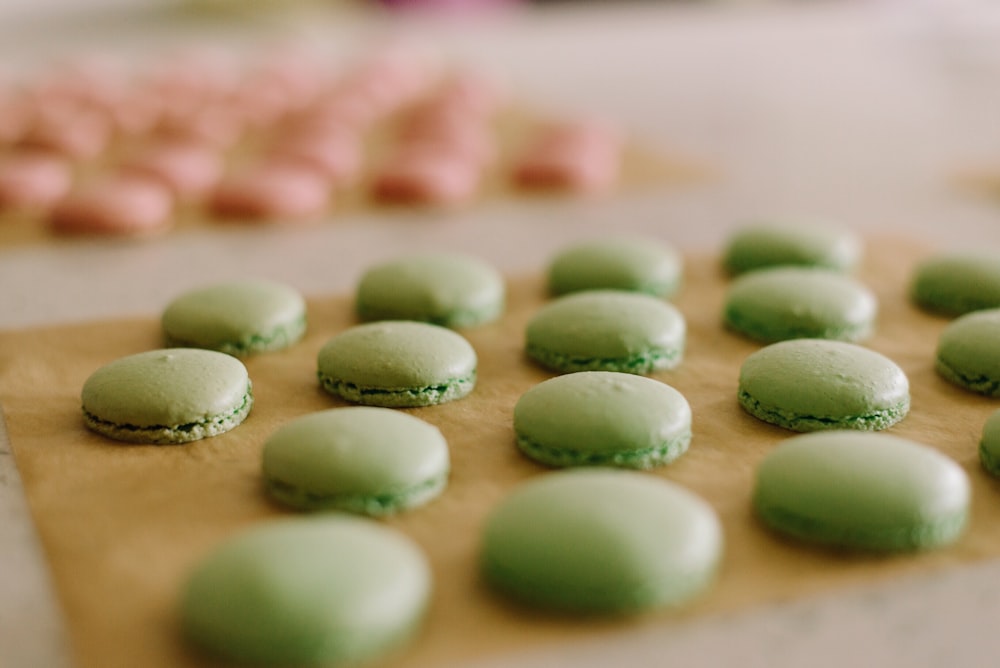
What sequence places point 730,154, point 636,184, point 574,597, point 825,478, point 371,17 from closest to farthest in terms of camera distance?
point 574,597, point 825,478, point 636,184, point 730,154, point 371,17

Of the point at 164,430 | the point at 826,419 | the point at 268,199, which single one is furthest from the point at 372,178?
the point at 826,419

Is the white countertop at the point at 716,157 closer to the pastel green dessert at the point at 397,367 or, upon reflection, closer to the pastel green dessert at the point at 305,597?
the pastel green dessert at the point at 305,597

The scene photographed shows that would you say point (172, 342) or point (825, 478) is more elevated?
point (825, 478)

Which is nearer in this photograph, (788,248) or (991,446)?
(991,446)

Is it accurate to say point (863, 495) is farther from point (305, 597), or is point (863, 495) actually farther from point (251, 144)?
point (251, 144)

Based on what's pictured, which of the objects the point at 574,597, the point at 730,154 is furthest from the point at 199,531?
the point at 730,154

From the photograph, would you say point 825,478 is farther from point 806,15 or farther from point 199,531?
point 806,15

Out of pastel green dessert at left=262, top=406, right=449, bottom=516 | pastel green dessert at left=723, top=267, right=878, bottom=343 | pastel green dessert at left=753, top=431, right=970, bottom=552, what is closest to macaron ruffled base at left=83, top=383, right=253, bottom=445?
pastel green dessert at left=262, top=406, right=449, bottom=516
